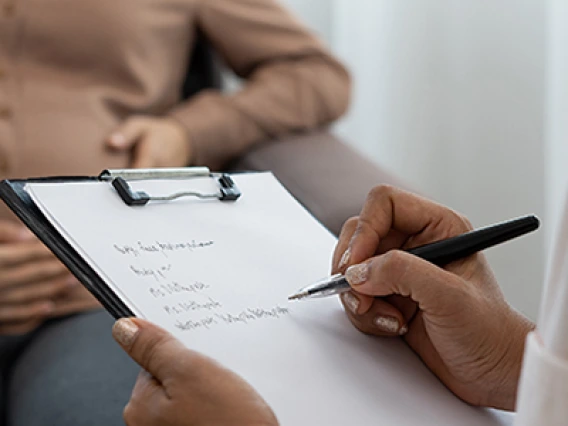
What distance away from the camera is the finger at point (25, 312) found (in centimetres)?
95

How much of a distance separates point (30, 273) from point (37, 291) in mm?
26

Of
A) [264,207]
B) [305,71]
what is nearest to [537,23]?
[305,71]

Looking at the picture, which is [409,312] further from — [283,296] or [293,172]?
[293,172]

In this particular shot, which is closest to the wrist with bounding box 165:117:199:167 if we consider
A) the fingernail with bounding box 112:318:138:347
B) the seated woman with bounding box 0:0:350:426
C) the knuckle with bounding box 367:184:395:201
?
the seated woman with bounding box 0:0:350:426

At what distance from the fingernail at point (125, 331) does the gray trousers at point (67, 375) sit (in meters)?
0.28

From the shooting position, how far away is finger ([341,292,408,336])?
0.58 metres

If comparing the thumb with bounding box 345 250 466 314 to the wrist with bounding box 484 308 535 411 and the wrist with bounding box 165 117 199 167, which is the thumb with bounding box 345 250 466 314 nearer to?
the wrist with bounding box 484 308 535 411

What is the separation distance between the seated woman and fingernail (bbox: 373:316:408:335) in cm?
38

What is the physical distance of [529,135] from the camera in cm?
148

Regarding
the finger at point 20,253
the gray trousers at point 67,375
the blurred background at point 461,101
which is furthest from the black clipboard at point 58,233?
the blurred background at point 461,101

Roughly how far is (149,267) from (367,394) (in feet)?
0.61

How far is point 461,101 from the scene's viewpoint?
1547mm

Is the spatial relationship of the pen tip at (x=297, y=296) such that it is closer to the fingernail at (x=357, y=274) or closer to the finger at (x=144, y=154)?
the fingernail at (x=357, y=274)

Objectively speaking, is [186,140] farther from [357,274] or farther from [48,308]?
[357,274]
